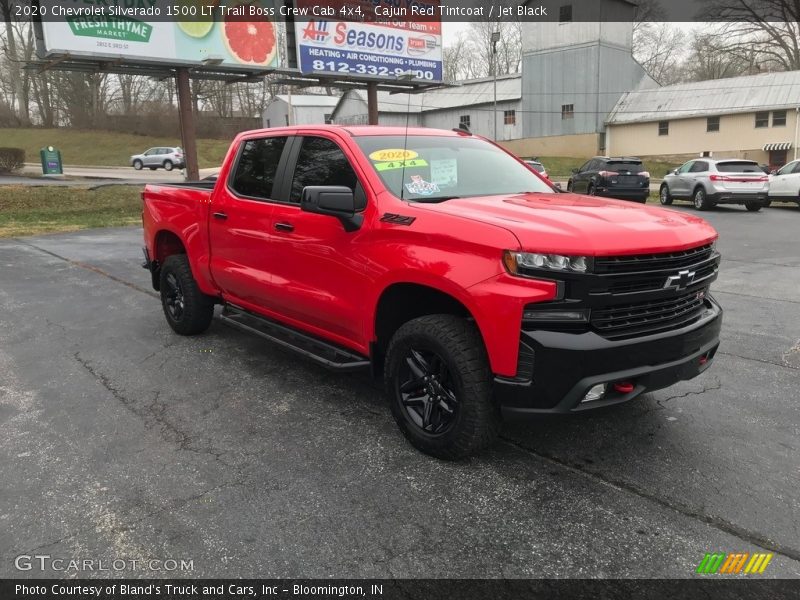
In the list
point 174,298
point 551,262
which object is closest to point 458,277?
point 551,262

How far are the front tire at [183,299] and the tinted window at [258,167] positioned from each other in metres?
A: 1.17

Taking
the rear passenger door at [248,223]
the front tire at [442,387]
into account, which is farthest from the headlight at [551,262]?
the rear passenger door at [248,223]

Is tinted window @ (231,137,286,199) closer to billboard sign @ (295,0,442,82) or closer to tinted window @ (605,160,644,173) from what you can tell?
tinted window @ (605,160,644,173)

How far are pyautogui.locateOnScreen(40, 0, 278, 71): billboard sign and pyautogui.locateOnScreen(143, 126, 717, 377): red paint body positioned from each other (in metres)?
19.0

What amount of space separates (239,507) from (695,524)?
2.17 m

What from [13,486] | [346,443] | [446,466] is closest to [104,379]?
[13,486]

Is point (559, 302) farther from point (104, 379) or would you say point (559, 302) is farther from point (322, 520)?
point (104, 379)

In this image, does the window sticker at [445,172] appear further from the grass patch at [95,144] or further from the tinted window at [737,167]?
the grass patch at [95,144]

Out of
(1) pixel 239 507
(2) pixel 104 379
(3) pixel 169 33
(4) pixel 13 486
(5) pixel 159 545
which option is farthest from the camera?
(3) pixel 169 33

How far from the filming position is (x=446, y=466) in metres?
3.37

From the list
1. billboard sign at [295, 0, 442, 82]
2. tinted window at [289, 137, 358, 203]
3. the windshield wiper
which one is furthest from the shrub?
the windshield wiper

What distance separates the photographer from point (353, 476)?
3.29 meters

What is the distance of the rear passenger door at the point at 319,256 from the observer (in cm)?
380

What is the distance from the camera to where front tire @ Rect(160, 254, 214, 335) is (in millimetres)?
5730
